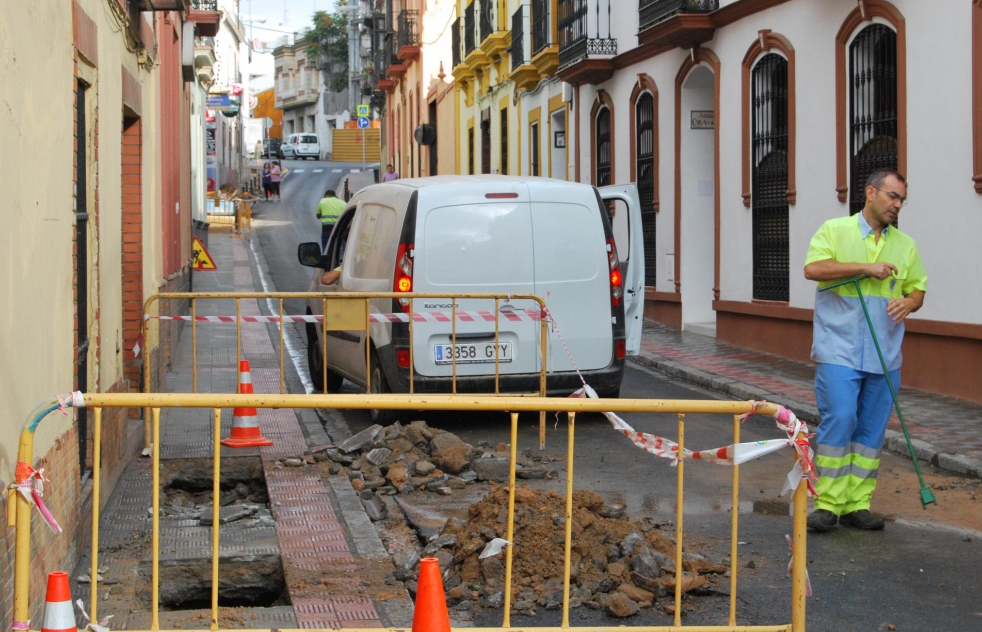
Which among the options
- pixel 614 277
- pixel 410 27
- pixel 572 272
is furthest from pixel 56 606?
pixel 410 27

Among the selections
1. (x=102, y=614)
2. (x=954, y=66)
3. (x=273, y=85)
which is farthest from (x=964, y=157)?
(x=273, y=85)

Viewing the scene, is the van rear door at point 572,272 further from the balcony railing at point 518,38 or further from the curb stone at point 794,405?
the balcony railing at point 518,38

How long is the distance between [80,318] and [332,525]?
1.80 metres

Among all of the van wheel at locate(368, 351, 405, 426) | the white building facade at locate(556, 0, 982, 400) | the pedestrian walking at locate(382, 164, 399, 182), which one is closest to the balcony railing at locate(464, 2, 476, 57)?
the pedestrian walking at locate(382, 164, 399, 182)

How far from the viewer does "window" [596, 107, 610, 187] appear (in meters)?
22.7

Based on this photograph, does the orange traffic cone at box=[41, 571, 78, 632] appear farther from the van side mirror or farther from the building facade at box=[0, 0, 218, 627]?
the van side mirror

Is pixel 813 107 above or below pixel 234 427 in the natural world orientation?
above

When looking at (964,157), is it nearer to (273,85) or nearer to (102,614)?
(102,614)

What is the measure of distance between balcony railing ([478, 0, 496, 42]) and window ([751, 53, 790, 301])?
15.3 m

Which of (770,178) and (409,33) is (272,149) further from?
(770,178)

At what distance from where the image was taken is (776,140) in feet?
51.4

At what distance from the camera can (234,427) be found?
358 inches

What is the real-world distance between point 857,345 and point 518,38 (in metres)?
21.4

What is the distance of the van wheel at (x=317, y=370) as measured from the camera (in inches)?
482
